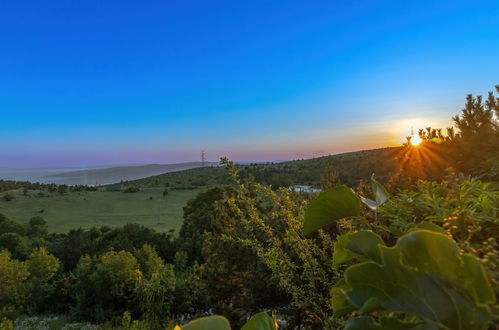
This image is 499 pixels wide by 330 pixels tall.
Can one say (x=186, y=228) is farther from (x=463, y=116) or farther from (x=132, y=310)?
(x=463, y=116)

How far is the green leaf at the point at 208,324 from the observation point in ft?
1.49

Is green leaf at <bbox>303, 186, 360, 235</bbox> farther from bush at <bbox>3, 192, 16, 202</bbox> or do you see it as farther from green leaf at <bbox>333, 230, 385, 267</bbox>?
bush at <bbox>3, 192, 16, 202</bbox>

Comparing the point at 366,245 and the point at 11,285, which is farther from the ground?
the point at 366,245

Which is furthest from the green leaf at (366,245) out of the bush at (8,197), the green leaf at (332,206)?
the bush at (8,197)

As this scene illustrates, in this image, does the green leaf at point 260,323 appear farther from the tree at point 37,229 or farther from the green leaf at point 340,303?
the tree at point 37,229

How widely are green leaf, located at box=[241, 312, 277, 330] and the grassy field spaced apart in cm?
1572

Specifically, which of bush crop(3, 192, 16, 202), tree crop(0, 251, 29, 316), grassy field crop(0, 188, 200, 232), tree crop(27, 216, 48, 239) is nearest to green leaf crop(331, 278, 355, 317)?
tree crop(0, 251, 29, 316)

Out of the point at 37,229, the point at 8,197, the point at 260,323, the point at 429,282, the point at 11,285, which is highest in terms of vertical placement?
the point at 429,282

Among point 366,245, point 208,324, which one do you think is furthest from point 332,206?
point 208,324

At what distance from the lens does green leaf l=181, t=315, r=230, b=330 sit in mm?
453

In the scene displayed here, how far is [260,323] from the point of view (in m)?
0.52

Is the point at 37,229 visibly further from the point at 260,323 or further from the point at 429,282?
the point at 429,282

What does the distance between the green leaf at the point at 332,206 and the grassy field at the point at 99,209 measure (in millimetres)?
15689

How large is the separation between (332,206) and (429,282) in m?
0.28
